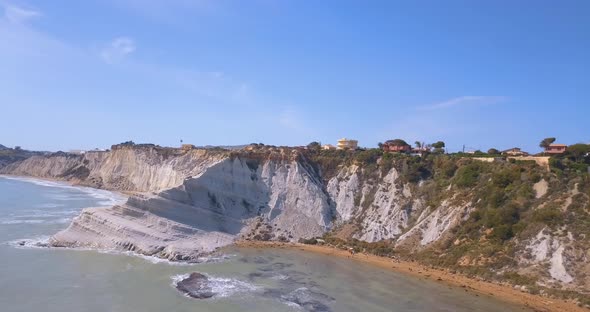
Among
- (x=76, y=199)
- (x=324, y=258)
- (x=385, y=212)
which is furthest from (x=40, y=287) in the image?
(x=76, y=199)

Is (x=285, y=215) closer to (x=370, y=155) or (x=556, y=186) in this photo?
(x=370, y=155)

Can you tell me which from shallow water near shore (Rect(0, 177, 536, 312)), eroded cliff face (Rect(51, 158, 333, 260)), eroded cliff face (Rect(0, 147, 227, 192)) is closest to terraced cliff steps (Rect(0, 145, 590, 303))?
eroded cliff face (Rect(51, 158, 333, 260))

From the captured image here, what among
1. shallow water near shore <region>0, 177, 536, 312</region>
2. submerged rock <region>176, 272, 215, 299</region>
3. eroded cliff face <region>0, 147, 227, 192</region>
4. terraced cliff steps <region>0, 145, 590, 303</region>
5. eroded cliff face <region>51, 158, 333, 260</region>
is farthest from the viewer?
eroded cliff face <region>0, 147, 227, 192</region>

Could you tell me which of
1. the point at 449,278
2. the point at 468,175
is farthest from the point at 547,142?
the point at 449,278

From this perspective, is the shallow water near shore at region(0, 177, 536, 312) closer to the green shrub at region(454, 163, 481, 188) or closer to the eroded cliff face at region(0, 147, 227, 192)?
the green shrub at region(454, 163, 481, 188)

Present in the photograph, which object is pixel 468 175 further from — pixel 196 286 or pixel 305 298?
pixel 196 286

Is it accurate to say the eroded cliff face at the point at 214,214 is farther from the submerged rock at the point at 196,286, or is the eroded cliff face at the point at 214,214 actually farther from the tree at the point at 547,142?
the tree at the point at 547,142
